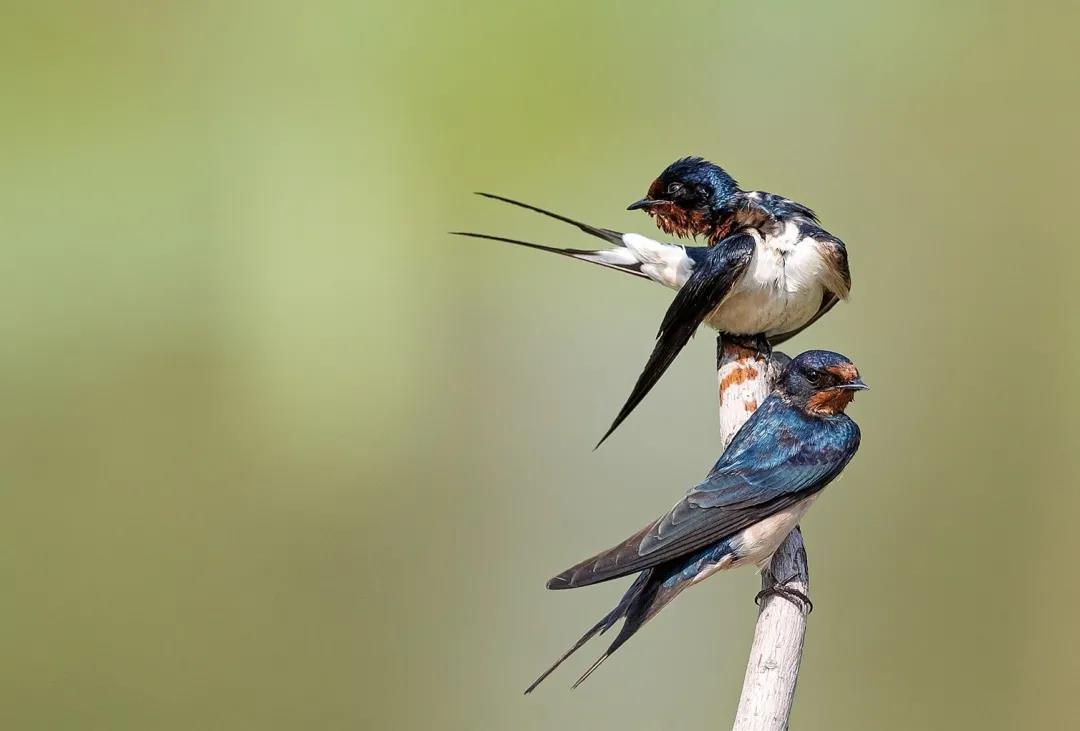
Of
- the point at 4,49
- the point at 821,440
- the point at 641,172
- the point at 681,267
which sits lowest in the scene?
the point at 821,440

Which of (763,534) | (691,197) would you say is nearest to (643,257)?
(691,197)

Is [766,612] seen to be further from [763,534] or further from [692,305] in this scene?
[692,305]

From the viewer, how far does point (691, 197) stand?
1.52m

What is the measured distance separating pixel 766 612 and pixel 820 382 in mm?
291

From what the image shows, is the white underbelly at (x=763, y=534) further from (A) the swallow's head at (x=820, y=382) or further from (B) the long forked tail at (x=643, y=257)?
(B) the long forked tail at (x=643, y=257)

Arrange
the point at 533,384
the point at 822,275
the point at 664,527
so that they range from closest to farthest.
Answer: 1. the point at 664,527
2. the point at 822,275
3. the point at 533,384

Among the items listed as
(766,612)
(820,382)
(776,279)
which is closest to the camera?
(766,612)

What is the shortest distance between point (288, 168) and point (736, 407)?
83.2 inches

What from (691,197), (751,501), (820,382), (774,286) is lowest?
(751,501)

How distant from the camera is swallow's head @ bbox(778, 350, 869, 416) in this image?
1.37 m

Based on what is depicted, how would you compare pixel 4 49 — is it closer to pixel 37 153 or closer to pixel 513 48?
pixel 37 153

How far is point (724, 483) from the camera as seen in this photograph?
4.41 feet

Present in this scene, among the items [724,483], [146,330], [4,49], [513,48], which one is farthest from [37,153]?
[724,483]

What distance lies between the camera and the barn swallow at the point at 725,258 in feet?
4.70
